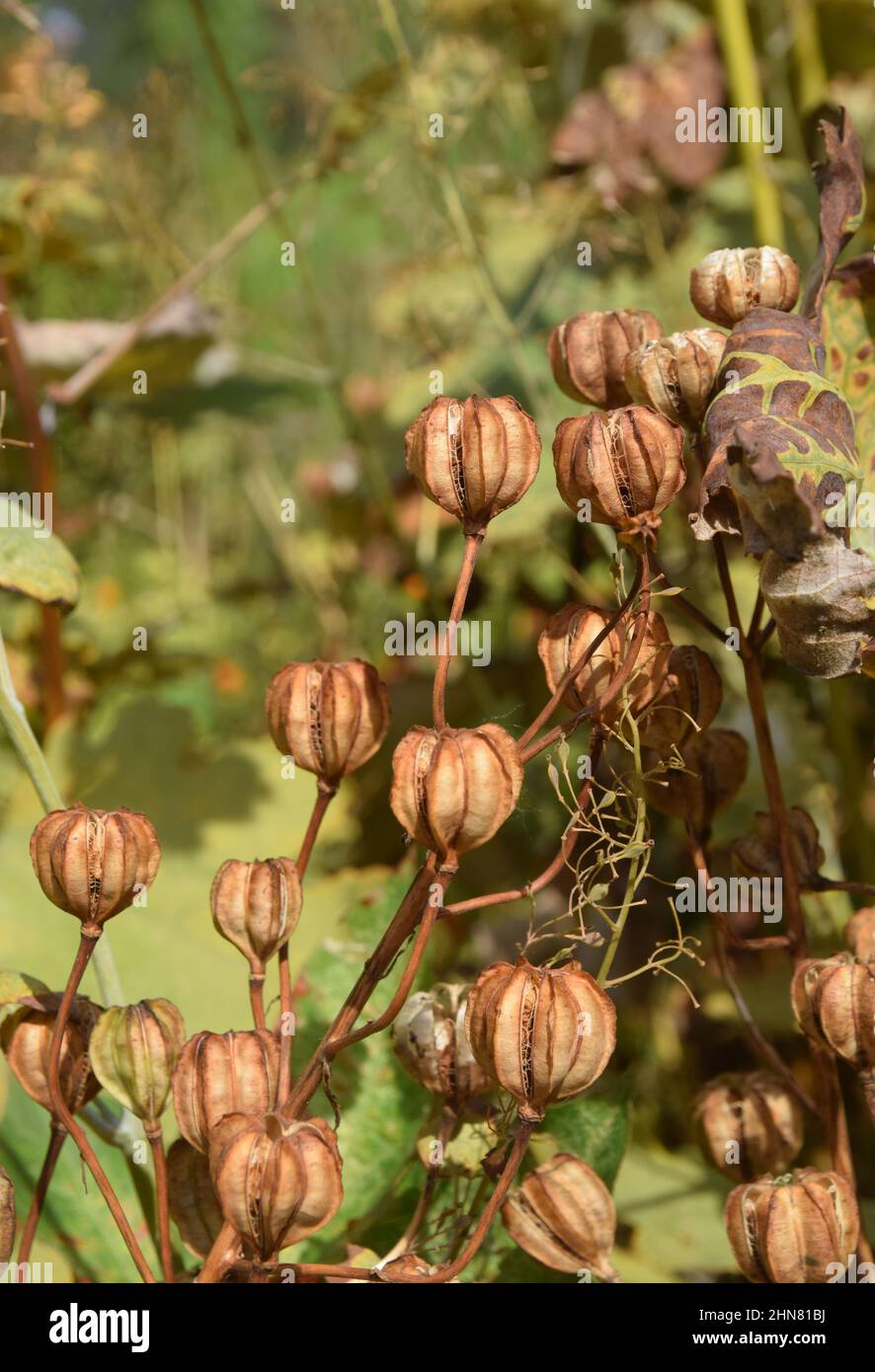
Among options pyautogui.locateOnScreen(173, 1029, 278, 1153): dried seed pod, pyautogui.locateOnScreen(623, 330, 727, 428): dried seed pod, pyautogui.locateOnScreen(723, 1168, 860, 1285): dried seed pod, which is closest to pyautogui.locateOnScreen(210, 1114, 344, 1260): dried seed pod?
pyautogui.locateOnScreen(173, 1029, 278, 1153): dried seed pod

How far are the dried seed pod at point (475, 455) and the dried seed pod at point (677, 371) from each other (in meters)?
0.05

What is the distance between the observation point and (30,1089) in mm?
398

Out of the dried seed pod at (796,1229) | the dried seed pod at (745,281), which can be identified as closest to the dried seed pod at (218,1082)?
the dried seed pod at (796,1229)

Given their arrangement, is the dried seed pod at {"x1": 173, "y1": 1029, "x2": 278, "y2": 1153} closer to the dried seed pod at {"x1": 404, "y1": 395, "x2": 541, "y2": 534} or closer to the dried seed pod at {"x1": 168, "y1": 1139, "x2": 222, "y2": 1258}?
the dried seed pod at {"x1": 168, "y1": 1139, "x2": 222, "y2": 1258}

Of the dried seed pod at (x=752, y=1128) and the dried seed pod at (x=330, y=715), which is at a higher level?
the dried seed pod at (x=330, y=715)

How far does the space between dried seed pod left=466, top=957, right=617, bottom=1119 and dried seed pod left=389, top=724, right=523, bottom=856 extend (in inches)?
1.6

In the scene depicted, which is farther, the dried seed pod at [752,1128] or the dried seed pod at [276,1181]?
the dried seed pod at [752,1128]

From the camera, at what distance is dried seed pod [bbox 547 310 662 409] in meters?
0.44

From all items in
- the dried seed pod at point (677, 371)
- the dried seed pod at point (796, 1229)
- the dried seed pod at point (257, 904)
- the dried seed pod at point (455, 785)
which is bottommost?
the dried seed pod at point (796, 1229)

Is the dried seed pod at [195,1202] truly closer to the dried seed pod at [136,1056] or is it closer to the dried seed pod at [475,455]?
the dried seed pod at [136,1056]

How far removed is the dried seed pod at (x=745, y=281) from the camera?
426mm

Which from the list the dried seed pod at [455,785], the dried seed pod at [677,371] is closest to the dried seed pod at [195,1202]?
the dried seed pod at [455,785]
